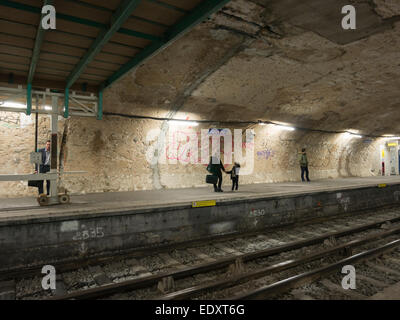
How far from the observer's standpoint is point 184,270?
428 cm

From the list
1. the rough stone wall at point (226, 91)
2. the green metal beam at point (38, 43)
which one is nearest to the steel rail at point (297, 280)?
the green metal beam at point (38, 43)

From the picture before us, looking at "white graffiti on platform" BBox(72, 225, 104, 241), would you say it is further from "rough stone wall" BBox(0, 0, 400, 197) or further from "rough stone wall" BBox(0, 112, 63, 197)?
"rough stone wall" BBox(0, 112, 63, 197)

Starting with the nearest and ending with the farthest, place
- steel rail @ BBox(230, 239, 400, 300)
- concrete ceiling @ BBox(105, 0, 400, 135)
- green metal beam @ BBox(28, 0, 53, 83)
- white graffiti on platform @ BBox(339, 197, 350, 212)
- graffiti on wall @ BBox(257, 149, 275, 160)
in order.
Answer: steel rail @ BBox(230, 239, 400, 300), green metal beam @ BBox(28, 0, 53, 83), concrete ceiling @ BBox(105, 0, 400, 135), white graffiti on platform @ BBox(339, 197, 350, 212), graffiti on wall @ BBox(257, 149, 275, 160)

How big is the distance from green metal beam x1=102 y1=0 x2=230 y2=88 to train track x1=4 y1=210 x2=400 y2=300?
3.92m

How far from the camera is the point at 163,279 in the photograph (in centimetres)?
395

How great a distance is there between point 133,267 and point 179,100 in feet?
19.7

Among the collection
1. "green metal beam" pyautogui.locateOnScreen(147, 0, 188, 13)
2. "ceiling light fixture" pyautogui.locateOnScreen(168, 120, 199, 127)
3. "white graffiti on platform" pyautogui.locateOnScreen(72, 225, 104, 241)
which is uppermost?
"green metal beam" pyautogui.locateOnScreen(147, 0, 188, 13)

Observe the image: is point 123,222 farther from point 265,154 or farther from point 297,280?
point 265,154

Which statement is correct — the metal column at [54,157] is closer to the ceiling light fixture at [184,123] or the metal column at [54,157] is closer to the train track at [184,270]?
the train track at [184,270]

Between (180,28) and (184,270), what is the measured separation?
4000 millimetres

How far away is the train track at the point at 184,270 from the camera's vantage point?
12.4ft

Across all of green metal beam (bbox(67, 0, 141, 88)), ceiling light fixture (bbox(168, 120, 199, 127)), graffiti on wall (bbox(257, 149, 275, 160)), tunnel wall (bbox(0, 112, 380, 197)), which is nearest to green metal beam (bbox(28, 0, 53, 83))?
green metal beam (bbox(67, 0, 141, 88))

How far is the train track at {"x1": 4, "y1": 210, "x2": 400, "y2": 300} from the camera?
149 inches

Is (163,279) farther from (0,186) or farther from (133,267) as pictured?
(0,186)
